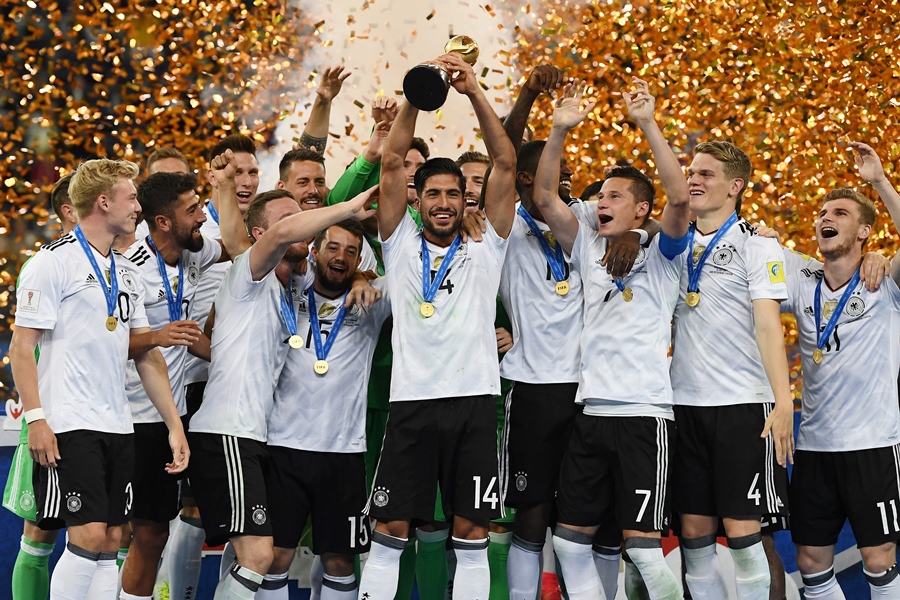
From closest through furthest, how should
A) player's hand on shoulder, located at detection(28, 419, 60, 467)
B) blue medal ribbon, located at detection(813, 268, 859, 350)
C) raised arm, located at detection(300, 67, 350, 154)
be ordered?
1. player's hand on shoulder, located at detection(28, 419, 60, 467)
2. blue medal ribbon, located at detection(813, 268, 859, 350)
3. raised arm, located at detection(300, 67, 350, 154)

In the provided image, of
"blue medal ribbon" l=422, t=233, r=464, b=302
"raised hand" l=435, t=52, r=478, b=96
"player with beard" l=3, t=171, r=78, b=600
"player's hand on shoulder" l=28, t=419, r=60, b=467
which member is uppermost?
"raised hand" l=435, t=52, r=478, b=96

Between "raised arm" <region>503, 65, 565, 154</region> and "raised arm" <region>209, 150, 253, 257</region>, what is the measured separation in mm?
1300

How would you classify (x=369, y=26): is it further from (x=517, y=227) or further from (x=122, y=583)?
(x=122, y=583)

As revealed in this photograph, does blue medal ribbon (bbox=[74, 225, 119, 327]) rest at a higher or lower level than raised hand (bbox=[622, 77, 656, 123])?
lower

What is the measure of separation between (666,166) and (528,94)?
820mm

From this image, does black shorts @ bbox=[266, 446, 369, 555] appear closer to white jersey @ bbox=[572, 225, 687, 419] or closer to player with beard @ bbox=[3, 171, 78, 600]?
player with beard @ bbox=[3, 171, 78, 600]

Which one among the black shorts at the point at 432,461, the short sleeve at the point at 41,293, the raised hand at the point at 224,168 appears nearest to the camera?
the short sleeve at the point at 41,293

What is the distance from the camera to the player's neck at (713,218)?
4848mm

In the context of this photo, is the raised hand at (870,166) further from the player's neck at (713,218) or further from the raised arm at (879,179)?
the player's neck at (713,218)

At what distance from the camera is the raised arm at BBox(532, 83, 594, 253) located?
4.56 m

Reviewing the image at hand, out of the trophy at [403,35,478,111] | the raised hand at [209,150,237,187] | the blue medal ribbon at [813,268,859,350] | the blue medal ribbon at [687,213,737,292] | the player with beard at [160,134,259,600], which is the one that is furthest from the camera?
the player with beard at [160,134,259,600]

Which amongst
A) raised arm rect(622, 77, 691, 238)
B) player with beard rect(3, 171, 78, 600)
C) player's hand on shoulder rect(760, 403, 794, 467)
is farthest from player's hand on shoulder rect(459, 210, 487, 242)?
player with beard rect(3, 171, 78, 600)

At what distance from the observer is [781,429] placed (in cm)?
443

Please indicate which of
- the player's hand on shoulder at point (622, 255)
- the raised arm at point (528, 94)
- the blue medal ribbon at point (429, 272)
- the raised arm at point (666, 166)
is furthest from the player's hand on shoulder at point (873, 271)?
the blue medal ribbon at point (429, 272)
